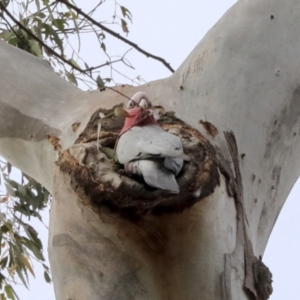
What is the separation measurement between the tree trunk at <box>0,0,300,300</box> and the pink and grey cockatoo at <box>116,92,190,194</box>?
58 mm

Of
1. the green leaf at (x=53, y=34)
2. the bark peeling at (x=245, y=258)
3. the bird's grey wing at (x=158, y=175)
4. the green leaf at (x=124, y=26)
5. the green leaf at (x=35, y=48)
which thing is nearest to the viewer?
the bird's grey wing at (x=158, y=175)

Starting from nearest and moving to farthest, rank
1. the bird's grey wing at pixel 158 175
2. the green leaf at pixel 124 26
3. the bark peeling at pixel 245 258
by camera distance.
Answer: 1. the bird's grey wing at pixel 158 175
2. the bark peeling at pixel 245 258
3. the green leaf at pixel 124 26

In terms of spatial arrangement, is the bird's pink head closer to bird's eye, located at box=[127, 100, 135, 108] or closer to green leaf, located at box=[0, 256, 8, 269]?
bird's eye, located at box=[127, 100, 135, 108]

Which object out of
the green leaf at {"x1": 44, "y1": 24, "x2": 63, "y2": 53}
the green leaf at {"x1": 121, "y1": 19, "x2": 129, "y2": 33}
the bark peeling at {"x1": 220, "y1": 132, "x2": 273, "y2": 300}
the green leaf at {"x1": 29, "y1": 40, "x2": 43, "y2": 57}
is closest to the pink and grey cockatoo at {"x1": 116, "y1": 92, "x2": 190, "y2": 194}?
the bark peeling at {"x1": 220, "y1": 132, "x2": 273, "y2": 300}

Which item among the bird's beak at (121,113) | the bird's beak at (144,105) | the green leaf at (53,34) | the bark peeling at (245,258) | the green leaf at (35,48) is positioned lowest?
the bark peeling at (245,258)

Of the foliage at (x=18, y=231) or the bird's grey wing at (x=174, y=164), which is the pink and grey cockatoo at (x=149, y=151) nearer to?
the bird's grey wing at (x=174, y=164)

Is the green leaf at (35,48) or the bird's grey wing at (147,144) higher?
the green leaf at (35,48)

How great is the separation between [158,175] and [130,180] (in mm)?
58

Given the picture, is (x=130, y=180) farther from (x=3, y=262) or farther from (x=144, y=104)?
(x=3, y=262)

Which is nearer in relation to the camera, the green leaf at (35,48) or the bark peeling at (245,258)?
the bark peeling at (245,258)

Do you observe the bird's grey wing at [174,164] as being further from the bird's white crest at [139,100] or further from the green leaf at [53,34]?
the green leaf at [53,34]

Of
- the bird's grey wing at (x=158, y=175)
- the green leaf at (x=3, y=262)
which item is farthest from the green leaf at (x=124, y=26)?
the bird's grey wing at (x=158, y=175)

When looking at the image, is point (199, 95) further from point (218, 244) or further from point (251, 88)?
point (218, 244)

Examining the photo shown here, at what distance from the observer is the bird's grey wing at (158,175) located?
0.82 metres
